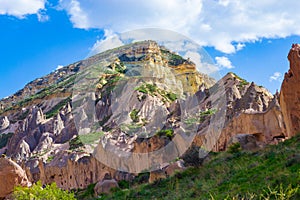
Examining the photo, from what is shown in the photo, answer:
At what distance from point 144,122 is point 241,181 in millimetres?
45545

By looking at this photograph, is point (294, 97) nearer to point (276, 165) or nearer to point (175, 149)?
point (276, 165)

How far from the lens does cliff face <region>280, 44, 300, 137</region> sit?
20.5 metres

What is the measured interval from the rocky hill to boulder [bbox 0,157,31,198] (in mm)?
7578

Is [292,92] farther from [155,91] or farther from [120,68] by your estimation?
[120,68]

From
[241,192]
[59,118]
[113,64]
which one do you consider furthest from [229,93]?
[113,64]

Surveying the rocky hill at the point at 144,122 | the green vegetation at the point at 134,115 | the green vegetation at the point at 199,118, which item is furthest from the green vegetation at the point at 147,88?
the green vegetation at the point at 199,118

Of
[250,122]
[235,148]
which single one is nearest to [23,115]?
[250,122]

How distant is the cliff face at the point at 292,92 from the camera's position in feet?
67.1

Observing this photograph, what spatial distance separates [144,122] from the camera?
2231 inches

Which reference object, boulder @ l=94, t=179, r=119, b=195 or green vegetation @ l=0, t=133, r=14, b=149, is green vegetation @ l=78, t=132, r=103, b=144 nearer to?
boulder @ l=94, t=179, r=119, b=195

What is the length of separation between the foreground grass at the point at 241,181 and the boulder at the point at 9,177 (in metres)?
5.87

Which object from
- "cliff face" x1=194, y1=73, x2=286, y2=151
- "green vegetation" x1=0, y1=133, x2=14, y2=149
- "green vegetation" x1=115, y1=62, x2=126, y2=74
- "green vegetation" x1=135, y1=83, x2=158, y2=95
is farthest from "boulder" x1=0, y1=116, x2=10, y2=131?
"cliff face" x1=194, y1=73, x2=286, y2=151

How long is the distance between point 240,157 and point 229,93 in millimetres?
29790

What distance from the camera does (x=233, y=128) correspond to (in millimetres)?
30359
